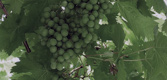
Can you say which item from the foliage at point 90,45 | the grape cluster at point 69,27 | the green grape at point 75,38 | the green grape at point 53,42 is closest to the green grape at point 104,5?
the grape cluster at point 69,27

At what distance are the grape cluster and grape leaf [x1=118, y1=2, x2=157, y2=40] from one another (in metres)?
0.33

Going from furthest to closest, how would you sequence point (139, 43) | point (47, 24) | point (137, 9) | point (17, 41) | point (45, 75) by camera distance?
1. point (139, 43)
2. point (137, 9)
3. point (17, 41)
4. point (45, 75)
5. point (47, 24)

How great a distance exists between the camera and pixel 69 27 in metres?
1.36

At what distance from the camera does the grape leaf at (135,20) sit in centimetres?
165

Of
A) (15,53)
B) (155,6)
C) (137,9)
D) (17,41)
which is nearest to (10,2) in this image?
(17,41)

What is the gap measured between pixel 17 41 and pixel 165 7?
130 cm

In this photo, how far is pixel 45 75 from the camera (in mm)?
1485

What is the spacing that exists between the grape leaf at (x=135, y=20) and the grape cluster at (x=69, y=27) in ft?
1.07

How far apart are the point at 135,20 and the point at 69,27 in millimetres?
626

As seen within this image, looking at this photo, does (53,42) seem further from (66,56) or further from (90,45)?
(90,45)

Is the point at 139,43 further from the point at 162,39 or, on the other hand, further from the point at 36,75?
the point at 36,75

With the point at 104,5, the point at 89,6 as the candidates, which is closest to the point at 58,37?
the point at 89,6

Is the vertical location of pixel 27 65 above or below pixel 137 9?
below

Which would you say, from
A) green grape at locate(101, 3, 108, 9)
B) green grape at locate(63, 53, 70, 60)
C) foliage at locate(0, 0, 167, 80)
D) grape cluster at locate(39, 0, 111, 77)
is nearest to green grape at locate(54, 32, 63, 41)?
grape cluster at locate(39, 0, 111, 77)
